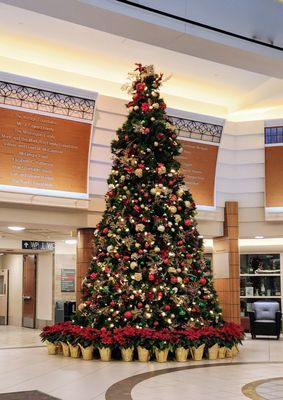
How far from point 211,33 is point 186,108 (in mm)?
7621

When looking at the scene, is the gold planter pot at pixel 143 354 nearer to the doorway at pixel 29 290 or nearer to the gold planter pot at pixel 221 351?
the gold planter pot at pixel 221 351

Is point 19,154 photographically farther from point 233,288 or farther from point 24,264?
point 24,264

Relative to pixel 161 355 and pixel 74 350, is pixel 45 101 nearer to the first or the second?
pixel 74 350

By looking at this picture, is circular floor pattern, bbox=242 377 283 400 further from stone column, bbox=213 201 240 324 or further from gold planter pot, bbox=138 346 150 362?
stone column, bbox=213 201 240 324

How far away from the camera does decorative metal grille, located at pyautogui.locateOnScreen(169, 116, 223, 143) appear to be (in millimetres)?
11203

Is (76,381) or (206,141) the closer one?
(76,381)

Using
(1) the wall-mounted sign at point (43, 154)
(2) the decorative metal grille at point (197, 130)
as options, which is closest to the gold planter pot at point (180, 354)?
(1) the wall-mounted sign at point (43, 154)

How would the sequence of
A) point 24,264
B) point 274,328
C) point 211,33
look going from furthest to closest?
point 24,264
point 274,328
point 211,33

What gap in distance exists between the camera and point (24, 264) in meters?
17.4

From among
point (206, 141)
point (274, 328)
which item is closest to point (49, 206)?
point (206, 141)

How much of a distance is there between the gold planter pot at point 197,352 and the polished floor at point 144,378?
19 centimetres

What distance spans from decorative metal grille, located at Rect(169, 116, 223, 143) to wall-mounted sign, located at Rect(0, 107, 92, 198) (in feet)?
6.54

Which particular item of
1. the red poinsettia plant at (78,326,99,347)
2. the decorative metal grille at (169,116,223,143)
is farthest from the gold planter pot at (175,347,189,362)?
the decorative metal grille at (169,116,223,143)

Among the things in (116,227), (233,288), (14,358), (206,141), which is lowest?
(14,358)
